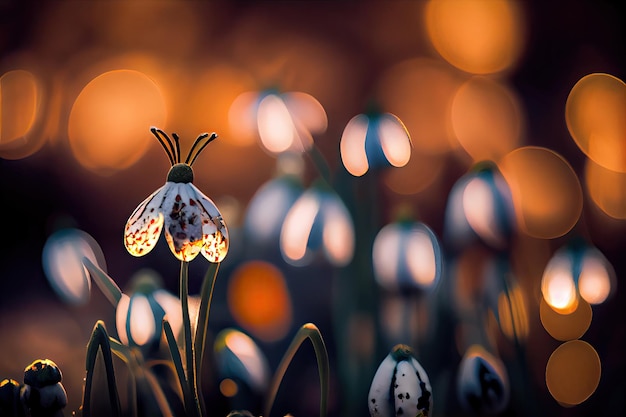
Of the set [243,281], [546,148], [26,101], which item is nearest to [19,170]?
[26,101]

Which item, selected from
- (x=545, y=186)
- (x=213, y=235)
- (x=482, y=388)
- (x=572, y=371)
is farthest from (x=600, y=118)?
(x=213, y=235)

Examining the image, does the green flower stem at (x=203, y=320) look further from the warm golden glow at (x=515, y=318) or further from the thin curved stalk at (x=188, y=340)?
the warm golden glow at (x=515, y=318)

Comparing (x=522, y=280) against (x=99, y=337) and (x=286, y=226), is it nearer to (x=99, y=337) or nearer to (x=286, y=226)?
(x=286, y=226)

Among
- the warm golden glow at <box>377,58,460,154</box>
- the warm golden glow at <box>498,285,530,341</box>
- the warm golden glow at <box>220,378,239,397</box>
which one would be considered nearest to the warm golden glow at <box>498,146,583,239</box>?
the warm golden glow at <box>377,58,460,154</box>

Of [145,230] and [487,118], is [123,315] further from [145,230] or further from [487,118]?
[487,118]

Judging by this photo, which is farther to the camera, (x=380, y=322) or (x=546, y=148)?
(x=546, y=148)
